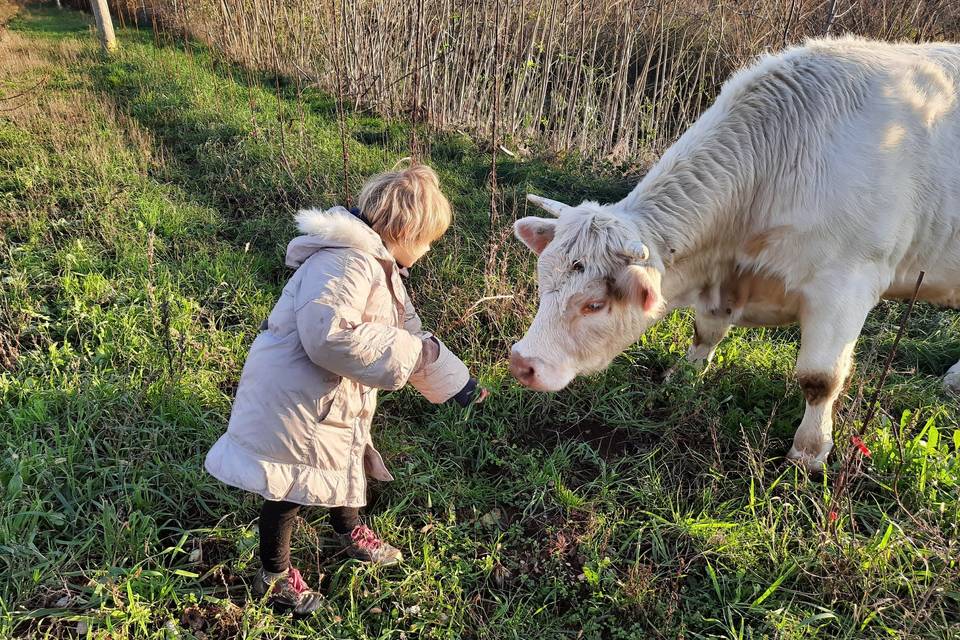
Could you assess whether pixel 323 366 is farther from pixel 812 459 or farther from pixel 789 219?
pixel 812 459

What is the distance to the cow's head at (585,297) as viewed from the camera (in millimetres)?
2682

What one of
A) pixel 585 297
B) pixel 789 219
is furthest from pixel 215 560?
pixel 789 219

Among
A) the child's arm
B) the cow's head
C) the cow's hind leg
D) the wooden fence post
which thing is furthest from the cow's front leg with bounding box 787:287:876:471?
the wooden fence post

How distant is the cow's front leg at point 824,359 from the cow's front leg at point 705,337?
573mm

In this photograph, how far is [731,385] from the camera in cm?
366

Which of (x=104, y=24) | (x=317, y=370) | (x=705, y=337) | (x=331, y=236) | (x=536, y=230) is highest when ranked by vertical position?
(x=331, y=236)

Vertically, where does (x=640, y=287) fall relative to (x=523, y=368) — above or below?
above

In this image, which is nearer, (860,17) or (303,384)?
(303,384)

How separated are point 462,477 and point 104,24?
482 inches

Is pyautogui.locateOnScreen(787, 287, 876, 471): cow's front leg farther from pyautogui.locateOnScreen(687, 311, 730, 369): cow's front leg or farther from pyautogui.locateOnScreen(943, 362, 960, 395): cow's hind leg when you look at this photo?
pyautogui.locateOnScreen(943, 362, 960, 395): cow's hind leg

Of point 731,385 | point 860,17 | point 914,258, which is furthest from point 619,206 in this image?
point 860,17

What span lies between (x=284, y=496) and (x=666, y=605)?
161cm

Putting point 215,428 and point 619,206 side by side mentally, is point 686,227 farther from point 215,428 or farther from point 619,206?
point 215,428

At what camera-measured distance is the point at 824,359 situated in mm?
2977
